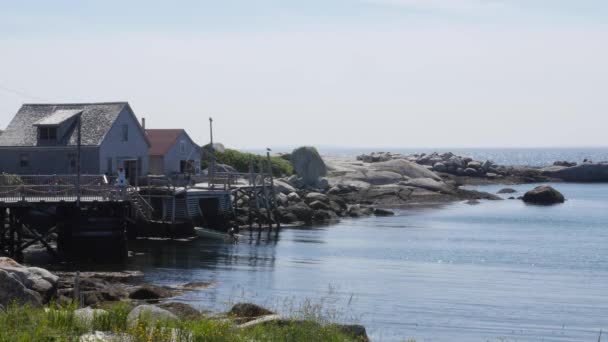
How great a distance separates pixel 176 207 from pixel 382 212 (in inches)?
→ 918

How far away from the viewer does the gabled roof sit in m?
51.2

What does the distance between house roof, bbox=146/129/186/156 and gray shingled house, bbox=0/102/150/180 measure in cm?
716

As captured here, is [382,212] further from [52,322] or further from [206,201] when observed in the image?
[52,322]

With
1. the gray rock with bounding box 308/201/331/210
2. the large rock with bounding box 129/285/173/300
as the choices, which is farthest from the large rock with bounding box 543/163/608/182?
the large rock with bounding box 129/285/173/300

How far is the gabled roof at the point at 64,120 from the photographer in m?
51.2

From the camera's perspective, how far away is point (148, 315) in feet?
59.6

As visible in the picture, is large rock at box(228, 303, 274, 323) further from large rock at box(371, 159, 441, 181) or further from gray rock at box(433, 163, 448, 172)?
gray rock at box(433, 163, 448, 172)

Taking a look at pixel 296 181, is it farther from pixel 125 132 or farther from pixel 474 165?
pixel 474 165

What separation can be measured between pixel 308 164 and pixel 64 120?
31.5 m

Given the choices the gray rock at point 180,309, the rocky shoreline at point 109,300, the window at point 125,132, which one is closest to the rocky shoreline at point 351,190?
the window at point 125,132

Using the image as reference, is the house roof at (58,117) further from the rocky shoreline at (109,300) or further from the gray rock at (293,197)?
the gray rock at (293,197)

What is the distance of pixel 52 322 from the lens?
1700 cm

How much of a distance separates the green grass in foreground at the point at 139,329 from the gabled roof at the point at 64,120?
112 feet

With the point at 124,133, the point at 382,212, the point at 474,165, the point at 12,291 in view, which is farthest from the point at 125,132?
the point at 474,165
